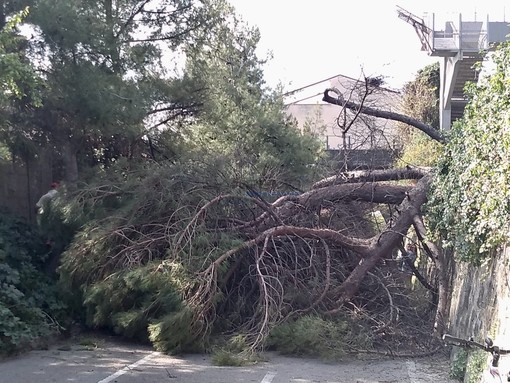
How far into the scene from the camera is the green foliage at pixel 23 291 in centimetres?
877

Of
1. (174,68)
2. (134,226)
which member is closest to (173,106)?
(174,68)

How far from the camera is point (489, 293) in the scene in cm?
729

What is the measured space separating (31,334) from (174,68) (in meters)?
7.11

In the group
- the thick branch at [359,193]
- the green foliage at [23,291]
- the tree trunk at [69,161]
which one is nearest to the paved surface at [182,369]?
the green foliage at [23,291]

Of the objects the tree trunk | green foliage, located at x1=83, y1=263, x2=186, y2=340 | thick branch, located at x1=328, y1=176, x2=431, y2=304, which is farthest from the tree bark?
the tree trunk

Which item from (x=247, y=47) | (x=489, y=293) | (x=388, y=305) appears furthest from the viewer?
→ (x=247, y=47)

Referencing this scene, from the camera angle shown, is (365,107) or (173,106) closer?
(365,107)

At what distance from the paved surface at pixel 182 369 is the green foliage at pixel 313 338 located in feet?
0.53

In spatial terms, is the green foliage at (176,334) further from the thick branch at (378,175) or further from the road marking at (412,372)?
the thick branch at (378,175)

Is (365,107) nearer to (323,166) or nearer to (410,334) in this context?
(323,166)

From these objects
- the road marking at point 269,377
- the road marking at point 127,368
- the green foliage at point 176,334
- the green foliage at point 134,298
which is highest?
the green foliage at point 134,298

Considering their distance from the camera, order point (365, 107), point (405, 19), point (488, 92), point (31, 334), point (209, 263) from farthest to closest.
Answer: point (405, 19) < point (365, 107) < point (209, 263) < point (31, 334) < point (488, 92)

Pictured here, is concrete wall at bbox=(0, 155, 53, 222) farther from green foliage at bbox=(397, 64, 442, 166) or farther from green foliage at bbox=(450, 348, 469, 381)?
green foliage at bbox=(397, 64, 442, 166)

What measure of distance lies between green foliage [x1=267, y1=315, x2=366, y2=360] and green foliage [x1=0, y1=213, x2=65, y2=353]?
3.34 m
